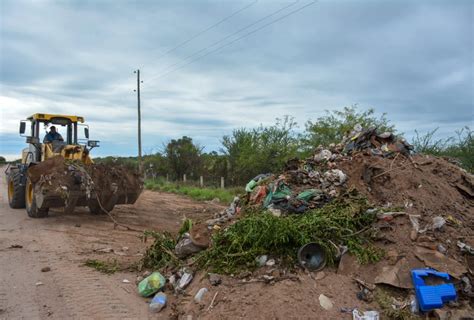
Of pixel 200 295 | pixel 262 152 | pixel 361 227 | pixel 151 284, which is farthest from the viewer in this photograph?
pixel 262 152

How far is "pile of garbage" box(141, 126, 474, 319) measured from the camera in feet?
16.3

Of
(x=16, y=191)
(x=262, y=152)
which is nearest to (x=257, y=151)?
(x=262, y=152)

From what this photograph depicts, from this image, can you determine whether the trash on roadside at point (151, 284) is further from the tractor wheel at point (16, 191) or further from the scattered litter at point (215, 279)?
the tractor wheel at point (16, 191)

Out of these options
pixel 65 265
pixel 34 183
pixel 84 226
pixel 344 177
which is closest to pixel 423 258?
pixel 344 177

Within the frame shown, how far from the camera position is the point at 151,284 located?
540 centimetres

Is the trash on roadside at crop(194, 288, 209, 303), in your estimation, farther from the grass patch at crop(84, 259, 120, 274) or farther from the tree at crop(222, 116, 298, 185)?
the tree at crop(222, 116, 298, 185)

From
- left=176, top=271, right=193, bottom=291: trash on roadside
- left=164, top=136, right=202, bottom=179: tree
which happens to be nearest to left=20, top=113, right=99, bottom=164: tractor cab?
left=176, top=271, right=193, bottom=291: trash on roadside

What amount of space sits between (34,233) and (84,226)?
122 centimetres

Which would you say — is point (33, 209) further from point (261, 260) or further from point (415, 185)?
point (415, 185)

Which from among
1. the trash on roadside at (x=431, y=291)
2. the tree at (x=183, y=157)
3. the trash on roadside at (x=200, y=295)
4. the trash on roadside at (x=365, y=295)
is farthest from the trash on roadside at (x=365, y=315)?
the tree at (x=183, y=157)

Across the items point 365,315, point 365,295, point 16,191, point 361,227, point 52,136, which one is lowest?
point 365,315

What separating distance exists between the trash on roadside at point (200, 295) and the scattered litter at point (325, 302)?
1.35m

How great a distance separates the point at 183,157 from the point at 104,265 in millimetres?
24134

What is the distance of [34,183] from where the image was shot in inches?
384
